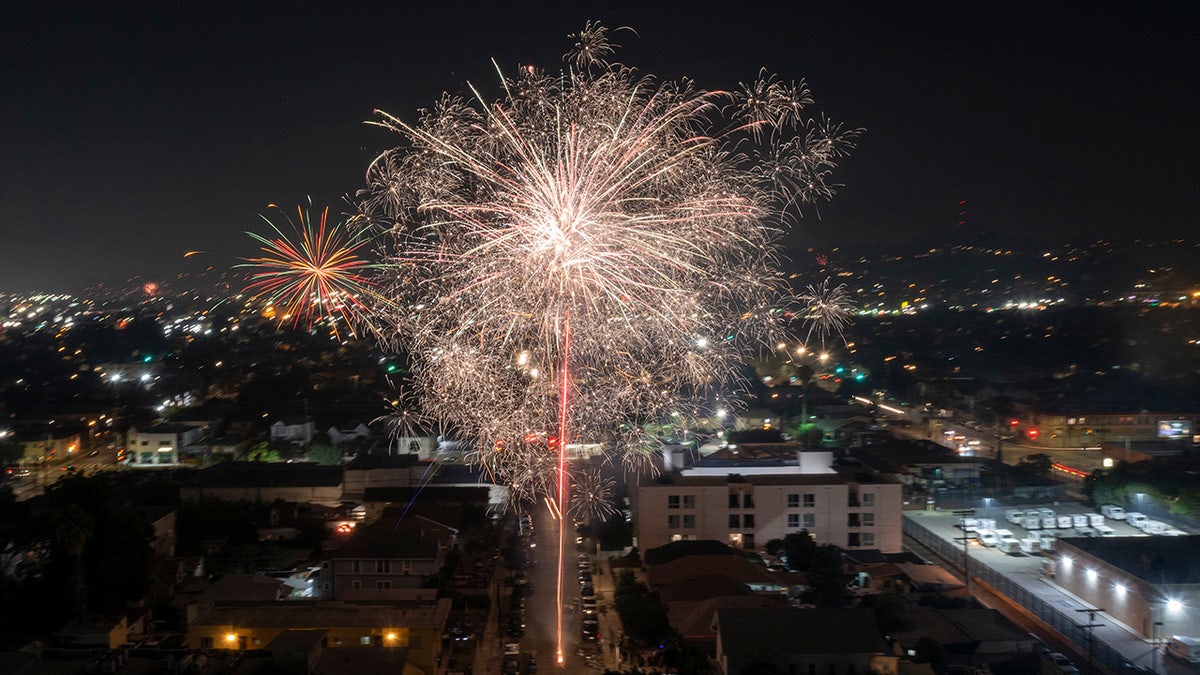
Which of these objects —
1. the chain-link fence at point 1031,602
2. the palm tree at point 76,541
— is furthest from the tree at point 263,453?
the chain-link fence at point 1031,602

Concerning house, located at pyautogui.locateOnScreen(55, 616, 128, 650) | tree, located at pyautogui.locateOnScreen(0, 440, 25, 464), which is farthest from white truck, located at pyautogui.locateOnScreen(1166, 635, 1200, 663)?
tree, located at pyautogui.locateOnScreen(0, 440, 25, 464)

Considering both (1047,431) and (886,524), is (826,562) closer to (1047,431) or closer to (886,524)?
(886,524)

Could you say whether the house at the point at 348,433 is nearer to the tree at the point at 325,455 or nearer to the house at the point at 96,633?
the tree at the point at 325,455

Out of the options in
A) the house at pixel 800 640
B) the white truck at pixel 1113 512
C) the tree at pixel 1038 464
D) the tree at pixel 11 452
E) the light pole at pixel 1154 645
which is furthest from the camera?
the tree at pixel 11 452

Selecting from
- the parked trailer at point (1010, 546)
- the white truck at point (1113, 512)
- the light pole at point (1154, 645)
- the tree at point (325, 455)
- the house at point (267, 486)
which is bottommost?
the light pole at point (1154, 645)

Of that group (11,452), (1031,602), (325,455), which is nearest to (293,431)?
(325,455)

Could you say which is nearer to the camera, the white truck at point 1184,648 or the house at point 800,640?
the house at point 800,640

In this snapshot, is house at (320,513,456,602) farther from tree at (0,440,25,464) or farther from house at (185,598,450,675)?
tree at (0,440,25,464)
